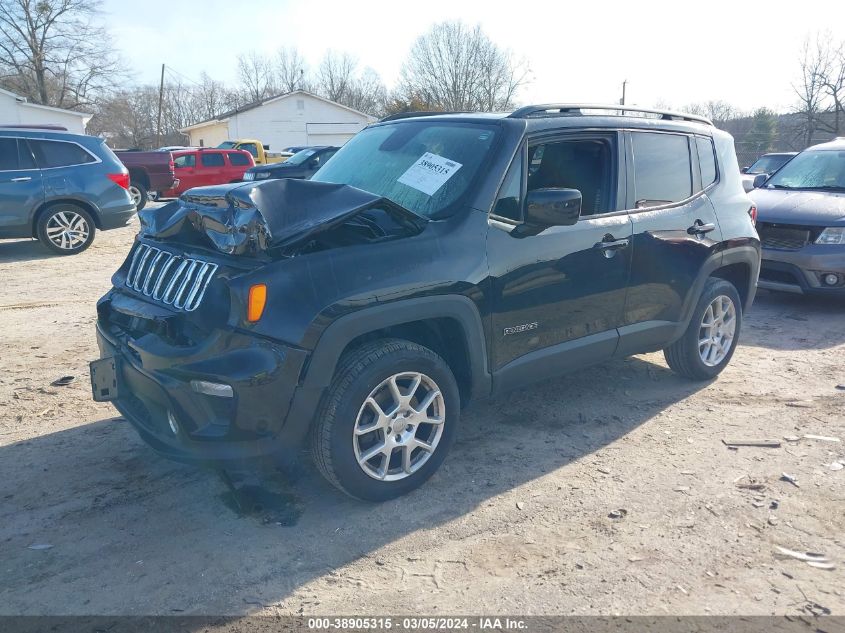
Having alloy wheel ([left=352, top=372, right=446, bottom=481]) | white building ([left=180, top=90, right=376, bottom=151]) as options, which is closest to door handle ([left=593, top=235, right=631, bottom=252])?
alloy wheel ([left=352, top=372, right=446, bottom=481])

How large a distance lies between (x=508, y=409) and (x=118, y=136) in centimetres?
6526

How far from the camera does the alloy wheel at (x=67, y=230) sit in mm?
10406

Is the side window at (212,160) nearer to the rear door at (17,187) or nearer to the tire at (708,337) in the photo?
the rear door at (17,187)

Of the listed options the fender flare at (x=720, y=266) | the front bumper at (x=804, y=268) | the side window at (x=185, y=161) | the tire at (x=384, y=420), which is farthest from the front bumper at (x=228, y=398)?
the side window at (x=185, y=161)

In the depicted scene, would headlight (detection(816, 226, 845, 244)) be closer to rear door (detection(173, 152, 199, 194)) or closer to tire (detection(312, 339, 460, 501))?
tire (detection(312, 339, 460, 501))

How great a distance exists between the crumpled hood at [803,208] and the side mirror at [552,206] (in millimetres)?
5095

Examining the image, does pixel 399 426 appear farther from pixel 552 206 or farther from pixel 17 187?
pixel 17 187

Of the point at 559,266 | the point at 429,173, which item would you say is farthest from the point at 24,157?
the point at 559,266

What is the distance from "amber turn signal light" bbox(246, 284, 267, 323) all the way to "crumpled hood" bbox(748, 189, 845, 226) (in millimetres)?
6683

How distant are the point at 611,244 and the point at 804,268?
14.1ft

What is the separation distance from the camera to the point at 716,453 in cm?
413

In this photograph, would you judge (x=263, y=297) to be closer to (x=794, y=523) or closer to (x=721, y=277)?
(x=794, y=523)

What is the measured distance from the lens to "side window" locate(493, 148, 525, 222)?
381 centimetres

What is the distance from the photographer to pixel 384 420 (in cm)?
336
